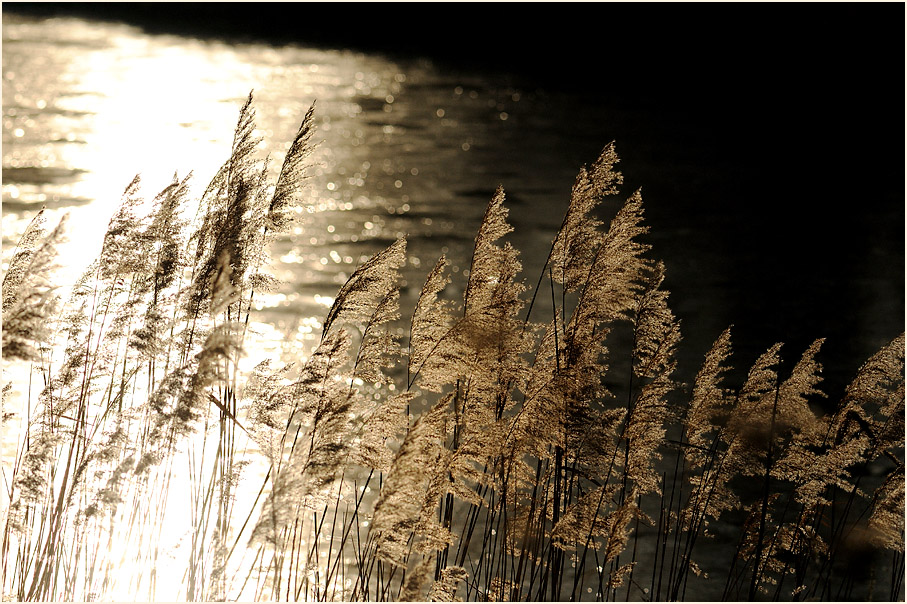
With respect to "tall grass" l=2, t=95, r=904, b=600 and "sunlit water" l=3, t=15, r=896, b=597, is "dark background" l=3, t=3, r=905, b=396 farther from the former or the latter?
"tall grass" l=2, t=95, r=904, b=600

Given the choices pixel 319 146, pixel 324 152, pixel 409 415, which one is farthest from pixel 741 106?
pixel 409 415

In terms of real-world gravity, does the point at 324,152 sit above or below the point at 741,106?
below

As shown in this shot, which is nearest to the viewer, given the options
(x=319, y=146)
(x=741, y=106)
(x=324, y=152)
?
(x=319, y=146)

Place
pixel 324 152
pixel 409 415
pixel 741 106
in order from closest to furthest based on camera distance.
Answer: pixel 409 415, pixel 324 152, pixel 741 106

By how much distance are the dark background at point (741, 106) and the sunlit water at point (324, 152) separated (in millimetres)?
543

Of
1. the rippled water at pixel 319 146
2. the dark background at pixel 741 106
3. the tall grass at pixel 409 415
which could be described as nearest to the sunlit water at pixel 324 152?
the rippled water at pixel 319 146

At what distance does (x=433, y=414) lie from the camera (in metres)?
2.64

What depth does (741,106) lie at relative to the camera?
27.2 metres

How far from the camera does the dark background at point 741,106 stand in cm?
1065

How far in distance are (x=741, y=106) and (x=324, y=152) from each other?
14.1 m

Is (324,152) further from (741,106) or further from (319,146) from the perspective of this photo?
(741,106)

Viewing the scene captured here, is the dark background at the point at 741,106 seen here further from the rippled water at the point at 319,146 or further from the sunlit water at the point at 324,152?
the rippled water at the point at 319,146

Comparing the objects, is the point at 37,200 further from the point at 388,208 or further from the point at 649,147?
the point at 649,147

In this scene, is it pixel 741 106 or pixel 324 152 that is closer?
pixel 324 152
